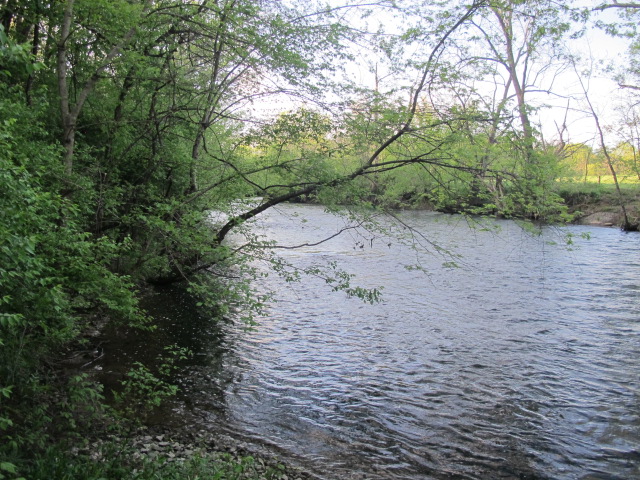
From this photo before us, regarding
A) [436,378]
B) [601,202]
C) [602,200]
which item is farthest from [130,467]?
[602,200]

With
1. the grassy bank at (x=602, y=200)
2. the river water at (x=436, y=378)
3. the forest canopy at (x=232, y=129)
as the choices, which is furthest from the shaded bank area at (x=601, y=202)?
the forest canopy at (x=232, y=129)

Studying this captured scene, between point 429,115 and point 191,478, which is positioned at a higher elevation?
point 429,115

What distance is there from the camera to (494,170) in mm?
10078

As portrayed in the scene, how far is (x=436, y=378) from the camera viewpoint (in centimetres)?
970

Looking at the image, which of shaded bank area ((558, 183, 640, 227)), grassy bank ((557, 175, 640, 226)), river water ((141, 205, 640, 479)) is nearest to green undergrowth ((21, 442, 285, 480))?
river water ((141, 205, 640, 479))

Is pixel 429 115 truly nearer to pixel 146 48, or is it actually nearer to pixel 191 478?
pixel 146 48

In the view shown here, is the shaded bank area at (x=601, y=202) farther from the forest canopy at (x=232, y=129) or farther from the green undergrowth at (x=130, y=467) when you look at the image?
the green undergrowth at (x=130, y=467)

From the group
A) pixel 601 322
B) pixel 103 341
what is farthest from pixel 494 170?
pixel 103 341

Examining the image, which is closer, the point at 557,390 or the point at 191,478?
the point at 191,478

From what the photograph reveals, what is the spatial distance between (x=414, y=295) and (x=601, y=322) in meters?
5.40

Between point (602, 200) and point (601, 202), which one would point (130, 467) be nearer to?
point (601, 202)

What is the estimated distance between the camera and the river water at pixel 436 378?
697cm

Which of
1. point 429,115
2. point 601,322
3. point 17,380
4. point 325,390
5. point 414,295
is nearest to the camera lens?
point 17,380

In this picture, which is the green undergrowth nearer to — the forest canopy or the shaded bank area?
the forest canopy
